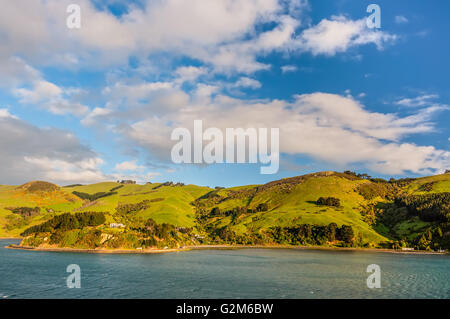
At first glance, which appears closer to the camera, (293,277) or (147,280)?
(147,280)

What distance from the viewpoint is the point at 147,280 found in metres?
87.8

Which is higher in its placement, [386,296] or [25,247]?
[386,296]

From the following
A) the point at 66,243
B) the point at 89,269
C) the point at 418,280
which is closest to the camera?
the point at 418,280

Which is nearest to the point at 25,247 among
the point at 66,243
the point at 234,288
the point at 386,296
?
the point at 66,243

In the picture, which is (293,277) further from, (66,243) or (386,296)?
(66,243)
